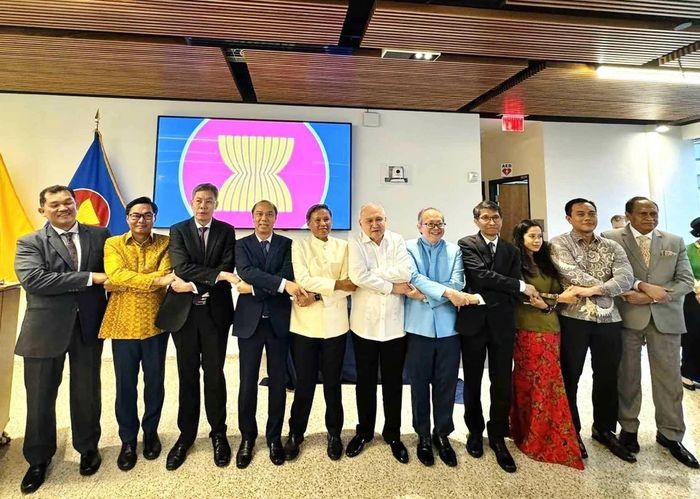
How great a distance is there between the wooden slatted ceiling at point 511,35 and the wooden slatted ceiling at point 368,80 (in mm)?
274

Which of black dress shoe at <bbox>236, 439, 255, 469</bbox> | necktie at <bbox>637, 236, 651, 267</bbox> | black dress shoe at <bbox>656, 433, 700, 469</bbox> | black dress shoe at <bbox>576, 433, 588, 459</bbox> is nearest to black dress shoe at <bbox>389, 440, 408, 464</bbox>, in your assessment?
black dress shoe at <bbox>236, 439, 255, 469</bbox>

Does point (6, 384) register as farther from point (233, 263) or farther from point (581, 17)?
point (581, 17)

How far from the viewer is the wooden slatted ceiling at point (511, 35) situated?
257cm

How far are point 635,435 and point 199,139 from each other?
491 cm

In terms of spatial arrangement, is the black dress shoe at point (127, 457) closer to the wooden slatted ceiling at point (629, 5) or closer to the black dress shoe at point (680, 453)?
the black dress shoe at point (680, 453)

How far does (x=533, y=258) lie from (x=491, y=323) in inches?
22.6

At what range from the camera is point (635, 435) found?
8.19 ft

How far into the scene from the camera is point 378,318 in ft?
7.72

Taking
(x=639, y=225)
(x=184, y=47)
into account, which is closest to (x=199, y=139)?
(x=184, y=47)

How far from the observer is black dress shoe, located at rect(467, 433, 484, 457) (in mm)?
2412

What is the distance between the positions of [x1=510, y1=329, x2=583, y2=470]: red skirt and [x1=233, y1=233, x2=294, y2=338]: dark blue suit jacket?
64.3 inches

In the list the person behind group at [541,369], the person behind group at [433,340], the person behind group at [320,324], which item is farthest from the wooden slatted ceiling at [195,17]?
the person behind group at [541,369]

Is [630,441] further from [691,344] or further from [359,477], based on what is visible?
[359,477]

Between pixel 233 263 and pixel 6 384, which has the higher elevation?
pixel 233 263
